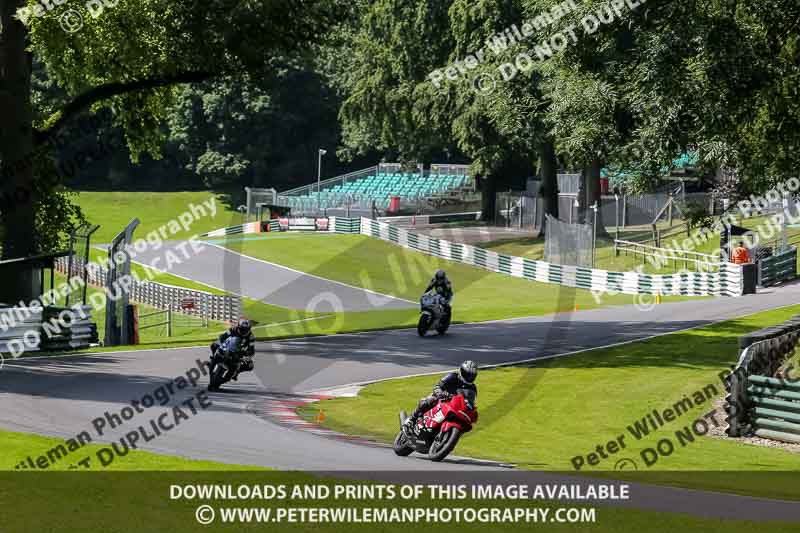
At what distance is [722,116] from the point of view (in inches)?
922

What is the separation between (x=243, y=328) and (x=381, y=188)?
212ft

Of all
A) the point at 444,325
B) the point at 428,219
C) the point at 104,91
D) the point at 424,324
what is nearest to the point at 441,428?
the point at 424,324

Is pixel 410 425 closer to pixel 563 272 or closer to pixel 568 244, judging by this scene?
pixel 563 272

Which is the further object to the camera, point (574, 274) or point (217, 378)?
point (574, 274)

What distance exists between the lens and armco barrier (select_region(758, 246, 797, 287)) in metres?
42.7

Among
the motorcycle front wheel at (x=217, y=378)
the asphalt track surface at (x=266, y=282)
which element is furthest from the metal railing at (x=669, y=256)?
the motorcycle front wheel at (x=217, y=378)

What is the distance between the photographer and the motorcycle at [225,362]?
22016mm

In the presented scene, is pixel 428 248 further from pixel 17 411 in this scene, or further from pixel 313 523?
pixel 313 523

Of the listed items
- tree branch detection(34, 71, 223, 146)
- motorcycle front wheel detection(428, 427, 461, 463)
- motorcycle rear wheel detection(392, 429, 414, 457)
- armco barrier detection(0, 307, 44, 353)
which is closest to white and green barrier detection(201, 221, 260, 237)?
tree branch detection(34, 71, 223, 146)

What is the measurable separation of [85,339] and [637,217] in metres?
42.3

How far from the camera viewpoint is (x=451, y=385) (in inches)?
615

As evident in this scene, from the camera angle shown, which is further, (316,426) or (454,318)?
(454,318)

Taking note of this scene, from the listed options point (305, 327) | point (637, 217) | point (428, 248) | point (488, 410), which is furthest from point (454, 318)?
point (637, 217)

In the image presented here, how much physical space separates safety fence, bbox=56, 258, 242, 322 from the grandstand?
26.9 m
